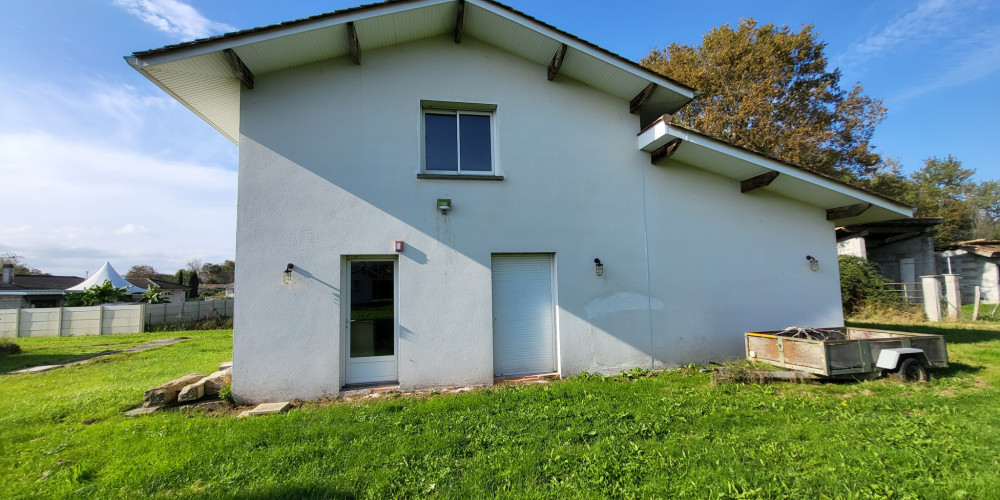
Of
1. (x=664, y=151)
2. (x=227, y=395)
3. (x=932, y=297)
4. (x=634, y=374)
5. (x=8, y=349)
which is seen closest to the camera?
(x=227, y=395)

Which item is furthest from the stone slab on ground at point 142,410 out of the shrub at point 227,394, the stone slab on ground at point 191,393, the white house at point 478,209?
the white house at point 478,209

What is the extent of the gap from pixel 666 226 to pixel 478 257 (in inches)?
140

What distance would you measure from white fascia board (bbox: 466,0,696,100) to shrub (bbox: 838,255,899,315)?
12.1m

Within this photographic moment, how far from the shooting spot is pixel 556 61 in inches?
258

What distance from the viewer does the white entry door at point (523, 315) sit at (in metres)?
6.46

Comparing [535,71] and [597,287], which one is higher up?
[535,71]

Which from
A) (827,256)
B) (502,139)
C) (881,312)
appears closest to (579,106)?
(502,139)

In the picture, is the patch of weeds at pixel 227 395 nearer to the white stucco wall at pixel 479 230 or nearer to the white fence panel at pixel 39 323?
the white stucco wall at pixel 479 230

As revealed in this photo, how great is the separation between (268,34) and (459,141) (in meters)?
3.06

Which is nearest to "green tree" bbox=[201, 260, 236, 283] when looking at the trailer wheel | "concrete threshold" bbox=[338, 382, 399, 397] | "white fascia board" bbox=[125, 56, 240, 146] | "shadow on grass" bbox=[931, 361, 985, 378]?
"white fascia board" bbox=[125, 56, 240, 146]

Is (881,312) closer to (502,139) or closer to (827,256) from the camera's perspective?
(827,256)

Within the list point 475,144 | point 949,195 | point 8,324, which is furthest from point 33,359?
point 949,195

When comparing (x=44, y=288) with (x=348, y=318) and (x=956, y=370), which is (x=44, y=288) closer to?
(x=348, y=318)

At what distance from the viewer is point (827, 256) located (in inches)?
297
